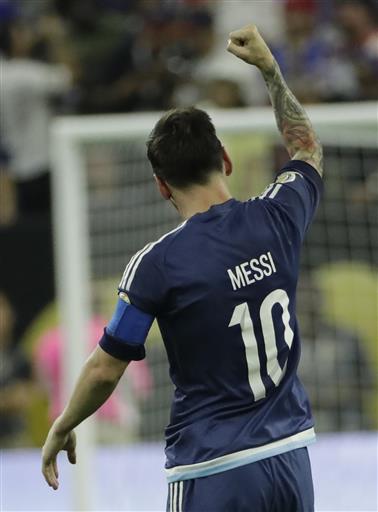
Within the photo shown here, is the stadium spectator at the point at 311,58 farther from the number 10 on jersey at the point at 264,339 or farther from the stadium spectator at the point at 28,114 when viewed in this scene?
the number 10 on jersey at the point at 264,339

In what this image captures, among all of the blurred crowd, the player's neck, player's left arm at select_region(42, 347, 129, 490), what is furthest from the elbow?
the blurred crowd

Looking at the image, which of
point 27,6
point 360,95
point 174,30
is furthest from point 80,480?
point 27,6

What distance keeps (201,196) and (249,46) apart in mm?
464

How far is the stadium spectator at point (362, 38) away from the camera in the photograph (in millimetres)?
9633

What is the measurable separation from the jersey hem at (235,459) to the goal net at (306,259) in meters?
2.64

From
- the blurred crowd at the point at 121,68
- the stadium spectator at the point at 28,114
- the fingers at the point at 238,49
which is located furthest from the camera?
the stadium spectator at the point at 28,114

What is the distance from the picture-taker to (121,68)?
10.1 meters

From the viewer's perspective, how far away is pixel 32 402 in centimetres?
783

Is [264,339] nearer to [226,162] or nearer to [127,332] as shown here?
[127,332]

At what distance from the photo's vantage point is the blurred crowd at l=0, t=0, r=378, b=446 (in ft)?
28.2

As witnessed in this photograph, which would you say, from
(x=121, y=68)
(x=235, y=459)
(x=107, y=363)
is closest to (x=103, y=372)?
(x=107, y=363)

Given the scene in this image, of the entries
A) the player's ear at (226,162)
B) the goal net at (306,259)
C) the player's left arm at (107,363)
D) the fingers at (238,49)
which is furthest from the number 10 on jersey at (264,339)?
the goal net at (306,259)

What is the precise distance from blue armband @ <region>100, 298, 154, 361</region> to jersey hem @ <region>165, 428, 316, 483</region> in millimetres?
318

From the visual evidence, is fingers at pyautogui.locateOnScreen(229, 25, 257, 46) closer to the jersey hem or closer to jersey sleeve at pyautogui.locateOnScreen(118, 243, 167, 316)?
jersey sleeve at pyautogui.locateOnScreen(118, 243, 167, 316)
